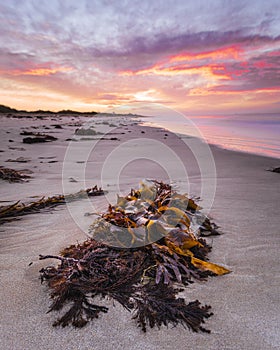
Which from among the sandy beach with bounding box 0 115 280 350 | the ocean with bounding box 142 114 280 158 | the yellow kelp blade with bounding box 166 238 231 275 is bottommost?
the sandy beach with bounding box 0 115 280 350

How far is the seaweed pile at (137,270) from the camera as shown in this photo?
1.26m

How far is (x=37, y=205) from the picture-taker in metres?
2.69

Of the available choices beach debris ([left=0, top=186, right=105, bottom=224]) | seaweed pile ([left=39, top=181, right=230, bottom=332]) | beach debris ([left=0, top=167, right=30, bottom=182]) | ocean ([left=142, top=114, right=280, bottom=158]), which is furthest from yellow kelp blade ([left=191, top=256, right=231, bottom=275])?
beach debris ([left=0, top=167, right=30, bottom=182])

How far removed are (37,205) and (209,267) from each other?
1.84 meters

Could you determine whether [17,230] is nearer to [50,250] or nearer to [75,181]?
[50,250]

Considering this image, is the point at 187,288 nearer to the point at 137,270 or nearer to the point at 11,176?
the point at 137,270

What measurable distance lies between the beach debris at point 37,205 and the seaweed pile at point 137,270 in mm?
996

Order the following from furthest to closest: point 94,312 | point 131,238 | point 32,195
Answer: point 32,195
point 131,238
point 94,312

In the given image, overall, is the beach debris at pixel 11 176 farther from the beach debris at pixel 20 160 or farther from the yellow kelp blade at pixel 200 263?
the yellow kelp blade at pixel 200 263

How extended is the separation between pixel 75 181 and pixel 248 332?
3108 mm

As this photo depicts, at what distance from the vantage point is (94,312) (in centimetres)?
126

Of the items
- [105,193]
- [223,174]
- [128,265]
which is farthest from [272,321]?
[223,174]

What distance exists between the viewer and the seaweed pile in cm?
126

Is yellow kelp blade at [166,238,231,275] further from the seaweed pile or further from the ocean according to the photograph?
the ocean
